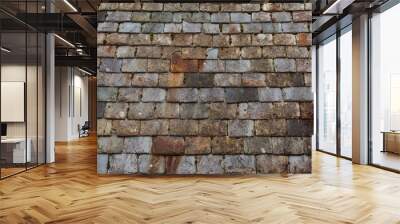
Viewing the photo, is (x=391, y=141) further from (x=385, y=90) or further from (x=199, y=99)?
(x=199, y=99)

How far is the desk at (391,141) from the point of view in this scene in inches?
243

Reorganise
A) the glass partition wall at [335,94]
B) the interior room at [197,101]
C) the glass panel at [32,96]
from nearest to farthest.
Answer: the interior room at [197,101] → the glass panel at [32,96] → the glass partition wall at [335,94]

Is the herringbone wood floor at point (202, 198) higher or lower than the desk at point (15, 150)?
lower

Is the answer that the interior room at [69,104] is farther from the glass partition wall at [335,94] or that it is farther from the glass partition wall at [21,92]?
the glass partition wall at [335,94]

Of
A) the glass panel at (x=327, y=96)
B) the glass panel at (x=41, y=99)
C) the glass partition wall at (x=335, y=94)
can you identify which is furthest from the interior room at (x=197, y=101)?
the glass panel at (x=327, y=96)

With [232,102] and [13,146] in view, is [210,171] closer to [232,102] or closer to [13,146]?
[232,102]

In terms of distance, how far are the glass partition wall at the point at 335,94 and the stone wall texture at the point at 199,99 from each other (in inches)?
103

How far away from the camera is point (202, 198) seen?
414 cm

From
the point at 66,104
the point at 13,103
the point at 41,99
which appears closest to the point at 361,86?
the point at 41,99

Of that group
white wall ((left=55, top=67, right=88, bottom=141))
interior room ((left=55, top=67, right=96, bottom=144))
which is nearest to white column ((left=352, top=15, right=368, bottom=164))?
interior room ((left=55, top=67, right=96, bottom=144))

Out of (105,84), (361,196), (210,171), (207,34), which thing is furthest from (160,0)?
(361,196)

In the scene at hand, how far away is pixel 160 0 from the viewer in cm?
621

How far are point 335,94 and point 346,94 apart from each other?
665 millimetres

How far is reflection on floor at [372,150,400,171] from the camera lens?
624 centimetres
